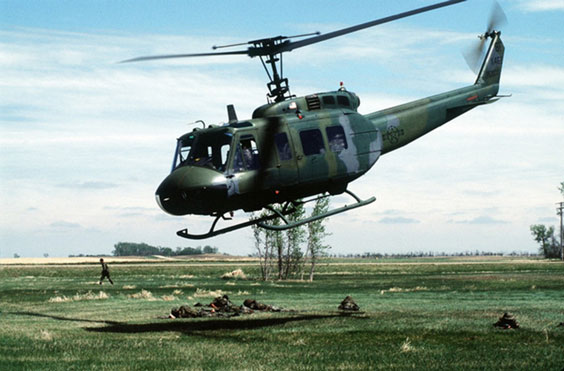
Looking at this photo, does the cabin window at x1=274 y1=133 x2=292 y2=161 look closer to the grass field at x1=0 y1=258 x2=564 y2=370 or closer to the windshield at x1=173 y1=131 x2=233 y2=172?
the windshield at x1=173 y1=131 x2=233 y2=172

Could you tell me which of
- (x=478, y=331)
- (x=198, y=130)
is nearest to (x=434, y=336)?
(x=478, y=331)

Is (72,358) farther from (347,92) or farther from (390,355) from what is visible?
(347,92)

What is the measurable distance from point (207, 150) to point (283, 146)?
249 centimetres

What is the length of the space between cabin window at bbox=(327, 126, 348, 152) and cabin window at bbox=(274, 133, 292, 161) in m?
1.77

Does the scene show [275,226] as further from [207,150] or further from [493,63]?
[493,63]

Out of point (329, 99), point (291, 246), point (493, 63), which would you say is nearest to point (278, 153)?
point (329, 99)

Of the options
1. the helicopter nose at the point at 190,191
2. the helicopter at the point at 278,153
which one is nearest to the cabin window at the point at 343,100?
the helicopter at the point at 278,153

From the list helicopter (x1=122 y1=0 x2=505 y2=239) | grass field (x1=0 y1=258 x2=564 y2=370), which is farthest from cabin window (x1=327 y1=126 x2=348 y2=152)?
grass field (x1=0 y1=258 x2=564 y2=370)

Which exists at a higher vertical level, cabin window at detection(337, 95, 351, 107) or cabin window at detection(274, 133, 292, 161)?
cabin window at detection(337, 95, 351, 107)

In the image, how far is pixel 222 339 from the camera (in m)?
25.3

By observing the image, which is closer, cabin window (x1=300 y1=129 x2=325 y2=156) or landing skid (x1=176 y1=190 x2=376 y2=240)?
landing skid (x1=176 y1=190 x2=376 y2=240)

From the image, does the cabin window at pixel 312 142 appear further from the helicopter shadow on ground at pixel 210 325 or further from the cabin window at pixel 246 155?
the helicopter shadow on ground at pixel 210 325

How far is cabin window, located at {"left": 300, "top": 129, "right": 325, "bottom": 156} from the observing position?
2284cm

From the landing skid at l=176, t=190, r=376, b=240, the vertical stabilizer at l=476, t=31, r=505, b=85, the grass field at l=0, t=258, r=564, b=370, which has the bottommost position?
the grass field at l=0, t=258, r=564, b=370
